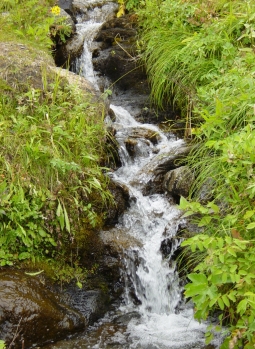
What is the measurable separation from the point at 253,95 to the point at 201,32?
2.16 metres

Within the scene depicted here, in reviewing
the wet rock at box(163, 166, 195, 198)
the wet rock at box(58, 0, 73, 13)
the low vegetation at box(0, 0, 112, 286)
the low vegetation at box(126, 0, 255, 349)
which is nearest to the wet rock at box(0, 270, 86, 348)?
the low vegetation at box(0, 0, 112, 286)

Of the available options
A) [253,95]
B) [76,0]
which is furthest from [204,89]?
[76,0]

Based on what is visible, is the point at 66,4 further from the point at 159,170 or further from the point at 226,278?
the point at 226,278

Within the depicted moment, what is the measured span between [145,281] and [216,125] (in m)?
1.79

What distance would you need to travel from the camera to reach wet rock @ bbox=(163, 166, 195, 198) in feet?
16.6

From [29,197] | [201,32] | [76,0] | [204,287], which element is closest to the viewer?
[204,287]

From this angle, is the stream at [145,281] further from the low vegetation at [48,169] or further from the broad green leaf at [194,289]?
the broad green leaf at [194,289]

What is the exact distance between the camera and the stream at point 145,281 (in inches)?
164

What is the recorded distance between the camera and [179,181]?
17.0ft

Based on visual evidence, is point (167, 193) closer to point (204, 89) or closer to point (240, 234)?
point (204, 89)

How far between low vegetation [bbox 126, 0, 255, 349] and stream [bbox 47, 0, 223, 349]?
0.33m

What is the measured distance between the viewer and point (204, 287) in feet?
10.1

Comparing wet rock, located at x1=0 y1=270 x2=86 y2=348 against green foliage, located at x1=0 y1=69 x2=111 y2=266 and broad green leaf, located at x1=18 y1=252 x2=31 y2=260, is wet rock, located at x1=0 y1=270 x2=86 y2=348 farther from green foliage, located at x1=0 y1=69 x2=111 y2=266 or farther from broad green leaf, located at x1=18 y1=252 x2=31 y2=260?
green foliage, located at x1=0 y1=69 x2=111 y2=266

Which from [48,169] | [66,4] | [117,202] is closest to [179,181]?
[117,202]
